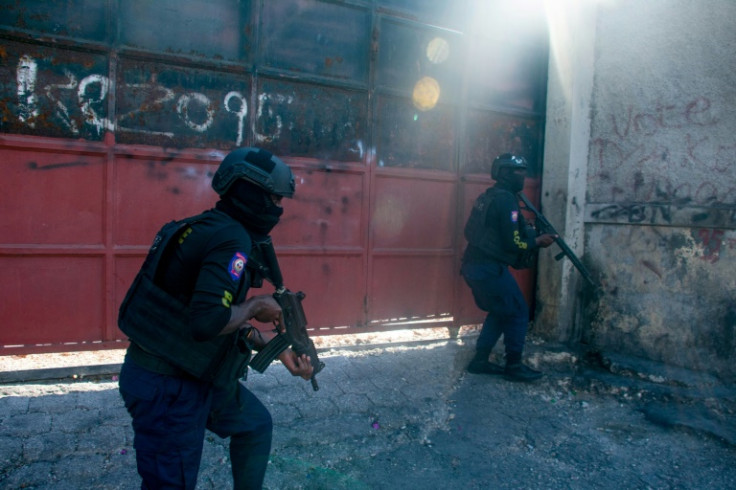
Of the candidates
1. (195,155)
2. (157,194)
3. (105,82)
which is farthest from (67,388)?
(105,82)

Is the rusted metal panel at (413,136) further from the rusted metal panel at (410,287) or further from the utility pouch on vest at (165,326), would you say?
the utility pouch on vest at (165,326)

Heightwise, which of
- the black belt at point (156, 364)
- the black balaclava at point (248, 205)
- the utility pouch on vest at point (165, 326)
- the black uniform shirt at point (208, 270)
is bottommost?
the black belt at point (156, 364)

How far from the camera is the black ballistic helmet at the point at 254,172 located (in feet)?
6.31

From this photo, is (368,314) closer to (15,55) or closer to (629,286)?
(629,286)

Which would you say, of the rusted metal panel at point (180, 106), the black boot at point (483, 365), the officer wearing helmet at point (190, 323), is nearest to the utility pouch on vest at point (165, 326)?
the officer wearing helmet at point (190, 323)

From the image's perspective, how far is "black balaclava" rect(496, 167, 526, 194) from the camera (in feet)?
14.0

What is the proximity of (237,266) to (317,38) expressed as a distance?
10.6 ft

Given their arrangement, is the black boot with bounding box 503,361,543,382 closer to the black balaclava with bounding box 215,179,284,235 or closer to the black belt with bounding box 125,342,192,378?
the black balaclava with bounding box 215,179,284,235

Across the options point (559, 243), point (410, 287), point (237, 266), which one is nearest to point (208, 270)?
point (237, 266)

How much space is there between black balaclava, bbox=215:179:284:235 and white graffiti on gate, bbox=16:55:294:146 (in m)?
2.32

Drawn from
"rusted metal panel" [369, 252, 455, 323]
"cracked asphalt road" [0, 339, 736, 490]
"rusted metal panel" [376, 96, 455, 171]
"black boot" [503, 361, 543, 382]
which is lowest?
"cracked asphalt road" [0, 339, 736, 490]

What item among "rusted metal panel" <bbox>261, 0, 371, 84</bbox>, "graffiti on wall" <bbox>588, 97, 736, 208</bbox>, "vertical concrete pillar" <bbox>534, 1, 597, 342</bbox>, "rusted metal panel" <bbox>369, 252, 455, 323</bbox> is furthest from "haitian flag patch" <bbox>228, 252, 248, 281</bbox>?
"graffiti on wall" <bbox>588, 97, 736, 208</bbox>

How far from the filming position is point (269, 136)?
4.31 metres

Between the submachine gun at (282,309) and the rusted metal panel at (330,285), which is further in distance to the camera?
the rusted metal panel at (330,285)
